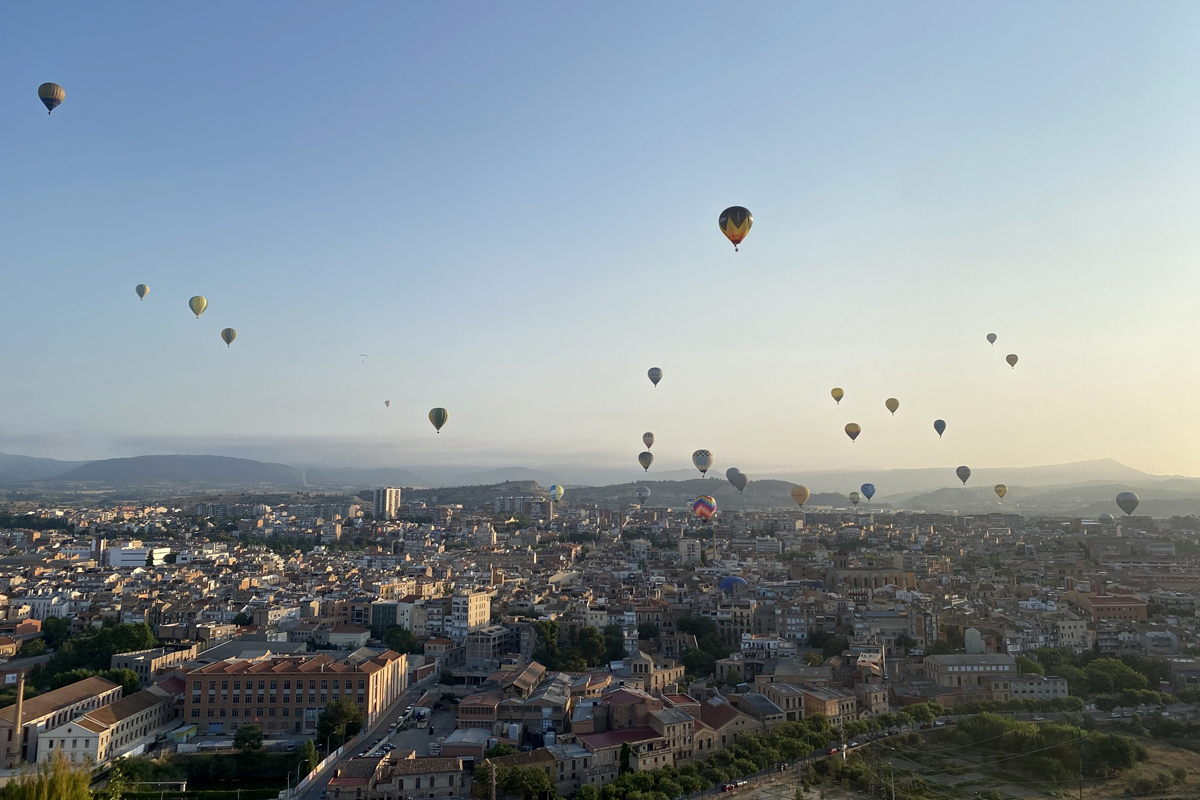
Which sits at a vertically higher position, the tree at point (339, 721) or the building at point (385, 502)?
the building at point (385, 502)

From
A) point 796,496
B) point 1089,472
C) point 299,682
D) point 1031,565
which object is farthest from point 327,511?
point 1089,472

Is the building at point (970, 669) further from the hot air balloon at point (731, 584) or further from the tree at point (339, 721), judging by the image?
the tree at point (339, 721)

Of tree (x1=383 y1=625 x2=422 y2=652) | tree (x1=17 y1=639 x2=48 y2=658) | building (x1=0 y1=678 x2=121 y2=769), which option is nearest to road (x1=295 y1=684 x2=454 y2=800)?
tree (x1=383 y1=625 x2=422 y2=652)

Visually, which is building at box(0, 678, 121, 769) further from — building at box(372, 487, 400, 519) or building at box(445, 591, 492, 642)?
building at box(372, 487, 400, 519)

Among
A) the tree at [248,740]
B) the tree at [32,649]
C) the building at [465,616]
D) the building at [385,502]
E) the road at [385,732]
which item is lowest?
the road at [385,732]

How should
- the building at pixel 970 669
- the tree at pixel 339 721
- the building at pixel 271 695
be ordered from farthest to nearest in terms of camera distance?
the building at pixel 970 669, the building at pixel 271 695, the tree at pixel 339 721

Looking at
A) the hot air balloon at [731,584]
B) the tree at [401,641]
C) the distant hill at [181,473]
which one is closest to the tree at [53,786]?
the tree at [401,641]

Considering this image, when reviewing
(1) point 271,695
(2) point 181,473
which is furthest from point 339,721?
(2) point 181,473

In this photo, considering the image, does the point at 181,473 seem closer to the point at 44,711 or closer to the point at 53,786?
the point at 44,711
